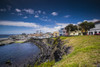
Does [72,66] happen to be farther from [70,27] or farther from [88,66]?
[70,27]

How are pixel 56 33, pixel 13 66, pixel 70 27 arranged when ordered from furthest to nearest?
1. pixel 56 33
2. pixel 70 27
3. pixel 13 66

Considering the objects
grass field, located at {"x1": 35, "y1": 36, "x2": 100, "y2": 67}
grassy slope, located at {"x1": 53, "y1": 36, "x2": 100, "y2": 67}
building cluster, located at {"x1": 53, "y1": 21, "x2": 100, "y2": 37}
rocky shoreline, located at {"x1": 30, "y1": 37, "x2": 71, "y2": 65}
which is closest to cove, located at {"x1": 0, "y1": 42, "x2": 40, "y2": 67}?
rocky shoreline, located at {"x1": 30, "y1": 37, "x2": 71, "y2": 65}

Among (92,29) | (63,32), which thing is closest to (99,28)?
(92,29)

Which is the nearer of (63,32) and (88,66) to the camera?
(88,66)

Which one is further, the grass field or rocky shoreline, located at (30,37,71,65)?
rocky shoreline, located at (30,37,71,65)

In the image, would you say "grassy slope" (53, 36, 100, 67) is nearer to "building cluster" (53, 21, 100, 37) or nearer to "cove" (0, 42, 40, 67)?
"cove" (0, 42, 40, 67)

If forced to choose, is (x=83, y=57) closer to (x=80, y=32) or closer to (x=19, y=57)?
(x=19, y=57)

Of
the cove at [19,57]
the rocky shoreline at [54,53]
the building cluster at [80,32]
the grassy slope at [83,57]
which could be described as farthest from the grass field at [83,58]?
the building cluster at [80,32]

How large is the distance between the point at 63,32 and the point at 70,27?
48.5ft

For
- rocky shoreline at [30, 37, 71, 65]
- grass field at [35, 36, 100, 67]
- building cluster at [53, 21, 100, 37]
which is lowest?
rocky shoreline at [30, 37, 71, 65]

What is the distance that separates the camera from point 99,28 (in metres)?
30.1

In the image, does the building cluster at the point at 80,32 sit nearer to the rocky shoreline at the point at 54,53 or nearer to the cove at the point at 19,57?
the rocky shoreline at the point at 54,53

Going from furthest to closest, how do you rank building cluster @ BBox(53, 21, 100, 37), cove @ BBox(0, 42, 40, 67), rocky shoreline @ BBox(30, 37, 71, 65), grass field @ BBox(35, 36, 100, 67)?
building cluster @ BBox(53, 21, 100, 37), cove @ BBox(0, 42, 40, 67), rocky shoreline @ BBox(30, 37, 71, 65), grass field @ BBox(35, 36, 100, 67)

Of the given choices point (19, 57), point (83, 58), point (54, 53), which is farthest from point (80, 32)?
point (19, 57)
